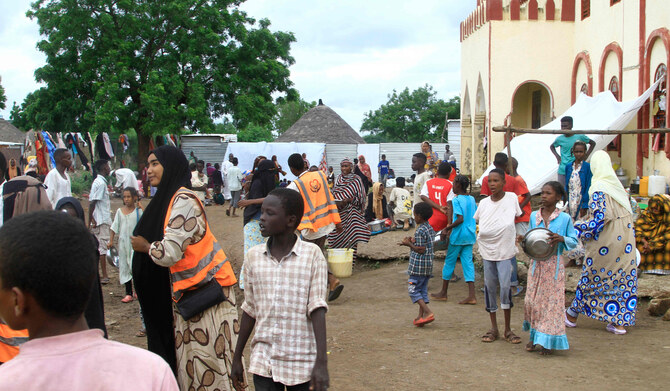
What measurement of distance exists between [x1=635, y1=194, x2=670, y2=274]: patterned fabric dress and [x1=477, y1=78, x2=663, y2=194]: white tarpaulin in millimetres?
5912

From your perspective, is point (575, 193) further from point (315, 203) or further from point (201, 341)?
point (201, 341)

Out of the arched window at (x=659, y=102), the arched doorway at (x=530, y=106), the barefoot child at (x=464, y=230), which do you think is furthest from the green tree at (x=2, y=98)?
the barefoot child at (x=464, y=230)

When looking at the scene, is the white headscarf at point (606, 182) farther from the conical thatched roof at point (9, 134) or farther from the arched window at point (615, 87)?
the conical thatched roof at point (9, 134)

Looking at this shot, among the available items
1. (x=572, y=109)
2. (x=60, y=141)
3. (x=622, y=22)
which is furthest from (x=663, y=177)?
(x=60, y=141)

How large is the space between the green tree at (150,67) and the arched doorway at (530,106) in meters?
10.8

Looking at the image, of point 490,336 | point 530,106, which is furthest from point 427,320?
point 530,106

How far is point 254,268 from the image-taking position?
3180 mm

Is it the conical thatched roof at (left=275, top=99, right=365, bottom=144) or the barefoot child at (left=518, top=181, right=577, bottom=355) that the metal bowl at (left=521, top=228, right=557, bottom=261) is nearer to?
the barefoot child at (left=518, top=181, right=577, bottom=355)

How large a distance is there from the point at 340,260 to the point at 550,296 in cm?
441

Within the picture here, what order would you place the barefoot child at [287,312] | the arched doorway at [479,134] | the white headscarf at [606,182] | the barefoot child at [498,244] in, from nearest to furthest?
1. the barefoot child at [287,312]
2. the barefoot child at [498,244]
3. the white headscarf at [606,182]
4. the arched doorway at [479,134]

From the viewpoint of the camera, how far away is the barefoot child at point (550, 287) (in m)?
5.44

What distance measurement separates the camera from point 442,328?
21.8ft

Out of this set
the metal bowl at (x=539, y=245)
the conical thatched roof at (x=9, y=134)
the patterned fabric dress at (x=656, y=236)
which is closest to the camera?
the metal bowl at (x=539, y=245)

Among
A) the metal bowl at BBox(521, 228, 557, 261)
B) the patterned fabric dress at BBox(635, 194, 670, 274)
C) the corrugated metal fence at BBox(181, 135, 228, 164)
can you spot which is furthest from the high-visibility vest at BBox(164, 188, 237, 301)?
the corrugated metal fence at BBox(181, 135, 228, 164)
